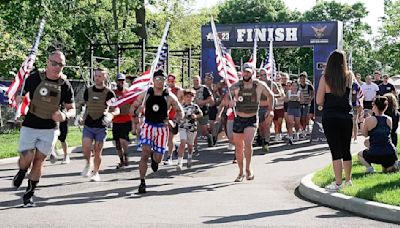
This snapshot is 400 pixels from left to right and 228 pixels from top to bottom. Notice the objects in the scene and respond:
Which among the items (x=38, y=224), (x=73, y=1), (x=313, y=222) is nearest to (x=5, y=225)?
(x=38, y=224)

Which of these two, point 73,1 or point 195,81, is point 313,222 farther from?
point 73,1

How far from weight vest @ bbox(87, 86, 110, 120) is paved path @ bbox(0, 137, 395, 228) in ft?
3.74

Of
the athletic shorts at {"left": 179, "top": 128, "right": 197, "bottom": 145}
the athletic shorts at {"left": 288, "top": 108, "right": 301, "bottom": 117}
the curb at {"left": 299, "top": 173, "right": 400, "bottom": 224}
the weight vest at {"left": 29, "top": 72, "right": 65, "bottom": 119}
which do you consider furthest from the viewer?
the athletic shorts at {"left": 288, "top": 108, "right": 301, "bottom": 117}

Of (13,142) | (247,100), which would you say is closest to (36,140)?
(247,100)

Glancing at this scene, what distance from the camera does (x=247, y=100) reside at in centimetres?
1190

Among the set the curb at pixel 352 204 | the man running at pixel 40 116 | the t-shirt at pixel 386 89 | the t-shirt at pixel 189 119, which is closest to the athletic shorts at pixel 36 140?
the man running at pixel 40 116

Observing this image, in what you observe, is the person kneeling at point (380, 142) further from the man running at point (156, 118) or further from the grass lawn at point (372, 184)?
the man running at point (156, 118)

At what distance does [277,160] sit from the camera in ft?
50.7

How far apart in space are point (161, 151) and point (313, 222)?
136 inches

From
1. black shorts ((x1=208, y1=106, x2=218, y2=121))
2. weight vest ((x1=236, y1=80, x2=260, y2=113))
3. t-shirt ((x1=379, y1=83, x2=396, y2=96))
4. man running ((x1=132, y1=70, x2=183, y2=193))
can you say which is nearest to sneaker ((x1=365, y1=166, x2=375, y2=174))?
weight vest ((x1=236, y1=80, x2=260, y2=113))

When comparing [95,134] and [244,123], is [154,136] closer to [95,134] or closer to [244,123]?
[95,134]

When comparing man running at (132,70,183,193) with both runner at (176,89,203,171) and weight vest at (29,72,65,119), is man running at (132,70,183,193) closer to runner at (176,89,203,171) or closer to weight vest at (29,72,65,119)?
weight vest at (29,72,65,119)

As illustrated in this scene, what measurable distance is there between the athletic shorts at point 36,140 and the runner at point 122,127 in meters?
4.72

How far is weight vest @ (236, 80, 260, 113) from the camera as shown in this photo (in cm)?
1185
